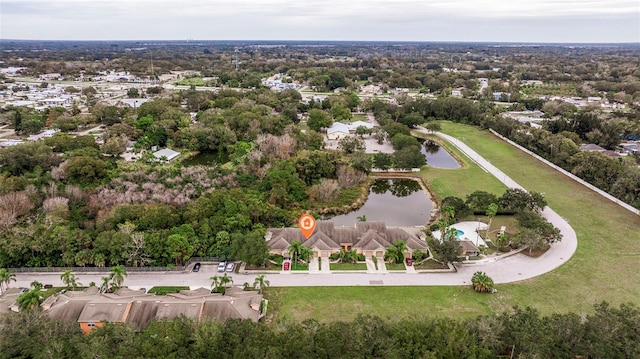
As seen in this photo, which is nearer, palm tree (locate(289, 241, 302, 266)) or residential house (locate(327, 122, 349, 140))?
palm tree (locate(289, 241, 302, 266))

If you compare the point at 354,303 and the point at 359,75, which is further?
the point at 359,75

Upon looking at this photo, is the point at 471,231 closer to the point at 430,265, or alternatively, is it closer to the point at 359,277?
the point at 430,265

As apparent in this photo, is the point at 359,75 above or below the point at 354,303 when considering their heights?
above

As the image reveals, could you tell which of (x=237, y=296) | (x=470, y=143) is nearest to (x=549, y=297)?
(x=237, y=296)

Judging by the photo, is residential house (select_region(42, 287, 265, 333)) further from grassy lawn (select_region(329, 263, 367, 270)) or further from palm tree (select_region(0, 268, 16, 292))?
grassy lawn (select_region(329, 263, 367, 270))

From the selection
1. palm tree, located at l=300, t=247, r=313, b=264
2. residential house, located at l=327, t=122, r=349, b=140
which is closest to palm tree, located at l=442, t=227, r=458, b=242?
palm tree, located at l=300, t=247, r=313, b=264

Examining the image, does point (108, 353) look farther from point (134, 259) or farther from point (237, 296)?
point (134, 259)

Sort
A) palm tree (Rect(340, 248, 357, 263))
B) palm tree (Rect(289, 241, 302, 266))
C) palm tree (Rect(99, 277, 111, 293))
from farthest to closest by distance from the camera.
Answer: palm tree (Rect(340, 248, 357, 263)) < palm tree (Rect(289, 241, 302, 266)) < palm tree (Rect(99, 277, 111, 293))

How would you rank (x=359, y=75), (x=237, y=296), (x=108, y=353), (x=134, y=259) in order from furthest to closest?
(x=359, y=75) < (x=134, y=259) < (x=237, y=296) < (x=108, y=353)
